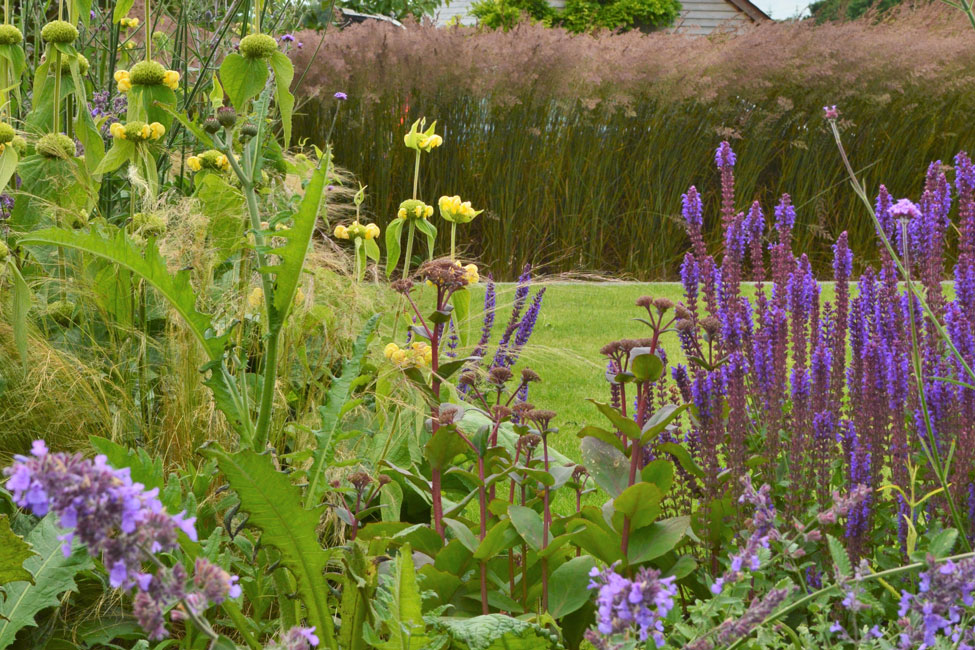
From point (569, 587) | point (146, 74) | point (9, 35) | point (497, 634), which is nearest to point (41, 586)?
point (497, 634)

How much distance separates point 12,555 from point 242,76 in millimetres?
860

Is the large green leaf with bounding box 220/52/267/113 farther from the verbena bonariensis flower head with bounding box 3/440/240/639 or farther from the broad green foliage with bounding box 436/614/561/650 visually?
the verbena bonariensis flower head with bounding box 3/440/240/639

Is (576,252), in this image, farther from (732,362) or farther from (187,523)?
(187,523)

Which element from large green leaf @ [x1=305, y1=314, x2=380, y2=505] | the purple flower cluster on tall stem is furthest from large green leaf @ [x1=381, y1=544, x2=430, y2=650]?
the purple flower cluster on tall stem

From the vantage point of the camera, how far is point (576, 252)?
7.91 m

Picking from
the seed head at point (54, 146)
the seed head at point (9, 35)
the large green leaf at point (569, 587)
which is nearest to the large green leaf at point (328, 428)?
the large green leaf at point (569, 587)

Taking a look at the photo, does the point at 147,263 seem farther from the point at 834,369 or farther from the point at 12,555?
the point at 834,369

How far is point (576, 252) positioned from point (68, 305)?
6000mm

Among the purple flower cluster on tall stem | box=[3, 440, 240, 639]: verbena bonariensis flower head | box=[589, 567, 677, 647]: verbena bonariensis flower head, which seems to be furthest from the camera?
the purple flower cluster on tall stem

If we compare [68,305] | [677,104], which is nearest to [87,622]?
[68,305]

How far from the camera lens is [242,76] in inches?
66.9

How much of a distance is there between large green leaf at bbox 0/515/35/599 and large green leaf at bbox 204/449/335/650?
278 mm

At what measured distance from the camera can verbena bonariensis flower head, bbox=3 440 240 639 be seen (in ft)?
1.87

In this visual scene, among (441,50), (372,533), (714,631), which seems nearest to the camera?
(714,631)
